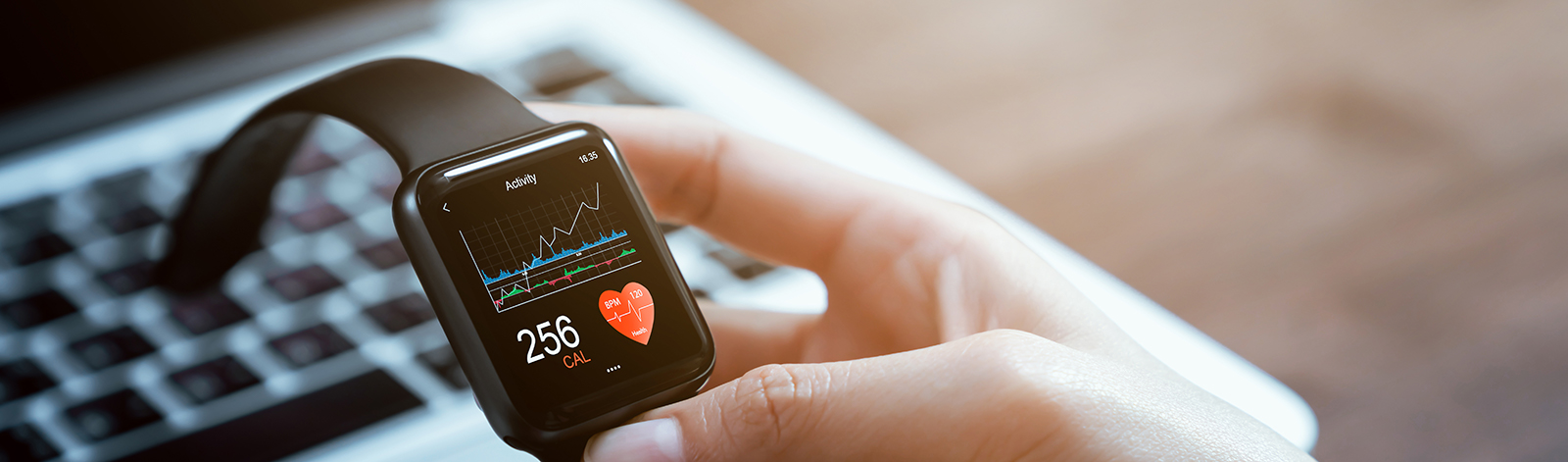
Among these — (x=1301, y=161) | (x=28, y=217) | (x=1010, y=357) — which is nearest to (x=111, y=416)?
(x=28, y=217)

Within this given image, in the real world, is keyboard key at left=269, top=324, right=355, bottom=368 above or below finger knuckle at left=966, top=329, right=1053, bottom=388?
below

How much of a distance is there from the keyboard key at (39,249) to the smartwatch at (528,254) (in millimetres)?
167

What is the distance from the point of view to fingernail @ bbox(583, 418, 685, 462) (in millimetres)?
413

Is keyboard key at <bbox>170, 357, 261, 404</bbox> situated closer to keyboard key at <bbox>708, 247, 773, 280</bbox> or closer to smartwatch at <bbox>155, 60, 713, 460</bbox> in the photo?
smartwatch at <bbox>155, 60, 713, 460</bbox>

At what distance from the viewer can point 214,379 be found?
52cm

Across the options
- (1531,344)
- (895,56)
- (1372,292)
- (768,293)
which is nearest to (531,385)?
(768,293)

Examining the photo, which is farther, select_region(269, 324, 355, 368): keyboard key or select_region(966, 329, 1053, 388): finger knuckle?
select_region(269, 324, 355, 368): keyboard key

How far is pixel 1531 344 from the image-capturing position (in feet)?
2.62

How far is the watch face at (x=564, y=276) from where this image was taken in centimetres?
43

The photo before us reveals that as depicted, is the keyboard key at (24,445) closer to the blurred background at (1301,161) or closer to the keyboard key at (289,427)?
the keyboard key at (289,427)

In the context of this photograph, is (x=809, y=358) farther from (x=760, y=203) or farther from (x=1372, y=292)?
(x=1372, y=292)

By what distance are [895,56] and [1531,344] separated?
62 cm

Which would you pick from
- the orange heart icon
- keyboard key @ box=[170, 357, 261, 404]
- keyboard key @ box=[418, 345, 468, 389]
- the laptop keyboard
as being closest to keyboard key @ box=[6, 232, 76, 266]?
the laptop keyboard

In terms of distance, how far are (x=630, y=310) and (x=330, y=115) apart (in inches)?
7.4
